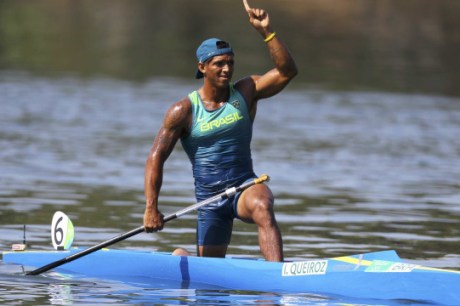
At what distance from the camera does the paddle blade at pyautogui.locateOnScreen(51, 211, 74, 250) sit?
15.4 meters

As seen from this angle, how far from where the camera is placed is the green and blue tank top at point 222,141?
14273mm

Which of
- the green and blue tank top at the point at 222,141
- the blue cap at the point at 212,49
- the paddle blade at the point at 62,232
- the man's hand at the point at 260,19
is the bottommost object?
the paddle blade at the point at 62,232

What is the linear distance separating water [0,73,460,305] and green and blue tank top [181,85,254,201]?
122cm

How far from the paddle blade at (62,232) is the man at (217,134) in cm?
153

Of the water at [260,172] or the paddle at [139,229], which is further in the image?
the water at [260,172]

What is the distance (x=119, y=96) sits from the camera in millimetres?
38312

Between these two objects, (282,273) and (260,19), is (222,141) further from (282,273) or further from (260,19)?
(282,273)

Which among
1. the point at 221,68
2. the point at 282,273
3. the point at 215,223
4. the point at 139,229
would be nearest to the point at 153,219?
the point at 139,229

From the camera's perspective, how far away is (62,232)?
15453 millimetres

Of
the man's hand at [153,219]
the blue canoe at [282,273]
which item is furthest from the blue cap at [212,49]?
the blue canoe at [282,273]

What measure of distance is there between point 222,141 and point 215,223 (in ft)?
2.70

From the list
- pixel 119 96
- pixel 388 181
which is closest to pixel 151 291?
pixel 388 181

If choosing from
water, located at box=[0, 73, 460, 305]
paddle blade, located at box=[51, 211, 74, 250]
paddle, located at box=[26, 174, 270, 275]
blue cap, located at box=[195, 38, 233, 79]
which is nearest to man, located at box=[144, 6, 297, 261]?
blue cap, located at box=[195, 38, 233, 79]

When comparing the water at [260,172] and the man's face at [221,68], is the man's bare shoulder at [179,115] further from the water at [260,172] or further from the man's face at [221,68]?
the water at [260,172]
